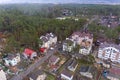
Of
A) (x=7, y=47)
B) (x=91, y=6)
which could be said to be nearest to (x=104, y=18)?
(x=91, y=6)

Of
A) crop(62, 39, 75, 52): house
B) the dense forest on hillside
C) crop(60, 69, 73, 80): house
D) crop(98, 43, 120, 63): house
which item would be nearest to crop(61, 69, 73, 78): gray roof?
crop(60, 69, 73, 80): house

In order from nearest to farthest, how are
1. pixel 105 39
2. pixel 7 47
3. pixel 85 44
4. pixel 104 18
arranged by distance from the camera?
pixel 7 47, pixel 85 44, pixel 105 39, pixel 104 18

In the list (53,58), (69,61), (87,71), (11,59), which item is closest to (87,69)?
(87,71)

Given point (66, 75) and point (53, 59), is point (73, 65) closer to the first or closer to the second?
point (66, 75)

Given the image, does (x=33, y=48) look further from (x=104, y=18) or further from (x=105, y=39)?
(x=104, y=18)

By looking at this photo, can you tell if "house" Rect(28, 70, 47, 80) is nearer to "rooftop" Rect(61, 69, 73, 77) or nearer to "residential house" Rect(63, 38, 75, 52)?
Result: "rooftop" Rect(61, 69, 73, 77)

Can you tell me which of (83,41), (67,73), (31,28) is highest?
(31,28)

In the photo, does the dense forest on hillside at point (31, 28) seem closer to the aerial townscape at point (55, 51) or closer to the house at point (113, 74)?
the aerial townscape at point (55, 51)
